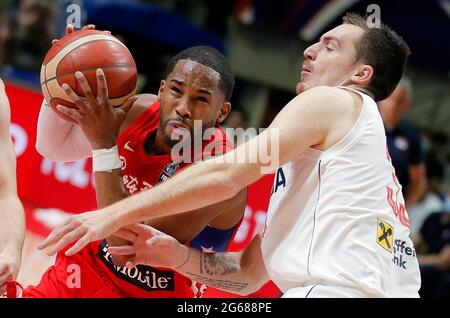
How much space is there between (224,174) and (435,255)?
18.2 feet

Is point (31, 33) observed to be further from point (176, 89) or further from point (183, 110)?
point (183, 110)

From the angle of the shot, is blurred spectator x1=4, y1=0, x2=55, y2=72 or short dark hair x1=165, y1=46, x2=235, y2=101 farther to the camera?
blurred spectator x1=4, y1=0, x2=55, y2=72

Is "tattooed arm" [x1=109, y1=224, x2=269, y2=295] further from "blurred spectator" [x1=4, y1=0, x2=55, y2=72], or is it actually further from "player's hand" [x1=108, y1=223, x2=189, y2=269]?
"blurred spectator" [x1=4, y1=0, x2=55, y2=72]

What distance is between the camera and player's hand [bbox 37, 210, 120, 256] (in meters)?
2.96

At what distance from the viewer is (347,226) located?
3.15 metres

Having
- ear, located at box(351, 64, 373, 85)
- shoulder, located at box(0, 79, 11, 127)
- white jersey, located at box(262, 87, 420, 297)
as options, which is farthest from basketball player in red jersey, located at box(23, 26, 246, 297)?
ear, located at box(351, 64, 373, 85)

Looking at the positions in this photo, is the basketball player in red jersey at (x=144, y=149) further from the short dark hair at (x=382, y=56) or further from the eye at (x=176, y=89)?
the short dark hair at (x=382, y=56)

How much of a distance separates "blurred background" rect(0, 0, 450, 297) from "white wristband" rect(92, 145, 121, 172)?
99.4 inches

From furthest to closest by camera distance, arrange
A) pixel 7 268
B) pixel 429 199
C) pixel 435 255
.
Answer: pixel 429 199 < pixel 435 255 < pixel 7 268

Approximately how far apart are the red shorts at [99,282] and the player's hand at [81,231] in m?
0.95

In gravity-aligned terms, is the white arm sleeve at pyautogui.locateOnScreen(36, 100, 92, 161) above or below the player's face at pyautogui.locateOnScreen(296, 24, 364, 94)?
below

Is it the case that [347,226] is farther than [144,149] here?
No

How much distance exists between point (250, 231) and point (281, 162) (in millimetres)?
4104

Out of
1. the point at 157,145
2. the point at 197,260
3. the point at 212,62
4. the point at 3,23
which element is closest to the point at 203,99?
the point at 212,62
